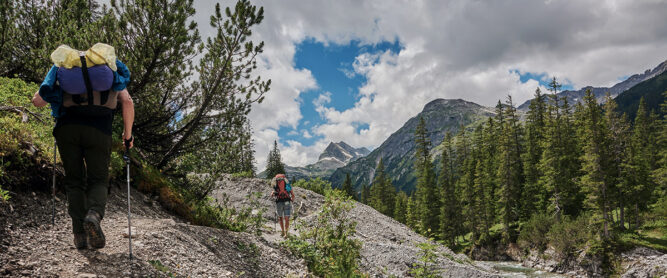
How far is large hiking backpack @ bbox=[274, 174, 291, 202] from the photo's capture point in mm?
10953

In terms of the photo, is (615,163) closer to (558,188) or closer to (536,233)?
(558,188)

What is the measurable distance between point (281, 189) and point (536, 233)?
3688 cm

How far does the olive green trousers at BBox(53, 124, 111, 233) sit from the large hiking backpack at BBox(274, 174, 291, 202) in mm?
7287

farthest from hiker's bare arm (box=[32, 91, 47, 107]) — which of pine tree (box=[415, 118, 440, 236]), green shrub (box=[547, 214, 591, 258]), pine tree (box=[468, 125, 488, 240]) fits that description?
pine tree (box=[415, 118, 440, 236])

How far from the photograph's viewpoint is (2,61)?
34.3 ft

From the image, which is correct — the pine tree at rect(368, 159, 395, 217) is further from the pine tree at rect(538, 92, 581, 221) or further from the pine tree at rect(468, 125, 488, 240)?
the pine tree at rect(538, 92, 581, 221)

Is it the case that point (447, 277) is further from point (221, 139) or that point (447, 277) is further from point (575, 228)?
point (575, 228)

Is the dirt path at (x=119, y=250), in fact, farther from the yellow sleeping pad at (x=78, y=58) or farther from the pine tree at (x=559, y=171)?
the pine tree at (x=559, y=171)

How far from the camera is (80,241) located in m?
3.83

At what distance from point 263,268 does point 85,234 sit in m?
3.88

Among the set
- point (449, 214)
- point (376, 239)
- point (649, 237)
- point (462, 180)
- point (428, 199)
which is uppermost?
point (462, 180)

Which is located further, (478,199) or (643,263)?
(478,199)

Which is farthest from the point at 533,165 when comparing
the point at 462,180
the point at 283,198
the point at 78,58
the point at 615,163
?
the point at 78,58

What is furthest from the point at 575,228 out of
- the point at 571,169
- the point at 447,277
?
the point at 447,277
